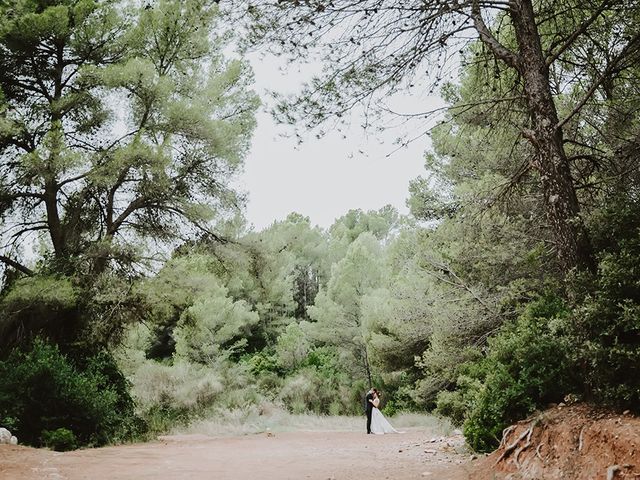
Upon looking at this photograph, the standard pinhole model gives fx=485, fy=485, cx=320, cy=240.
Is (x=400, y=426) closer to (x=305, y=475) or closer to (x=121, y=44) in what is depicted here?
(x=305, y=475)

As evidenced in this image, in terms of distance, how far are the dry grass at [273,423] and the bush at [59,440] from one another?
601cm

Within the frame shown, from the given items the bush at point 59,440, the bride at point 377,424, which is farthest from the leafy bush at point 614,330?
the bride at point 377,424

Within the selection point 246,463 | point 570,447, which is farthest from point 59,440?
point 570,447

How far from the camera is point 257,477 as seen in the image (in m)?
6.83

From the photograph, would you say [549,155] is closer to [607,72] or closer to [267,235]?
[607,72]

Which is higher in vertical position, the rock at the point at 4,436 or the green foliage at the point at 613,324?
the green foliage at the point at 613,324

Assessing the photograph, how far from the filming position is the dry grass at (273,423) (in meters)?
17.2

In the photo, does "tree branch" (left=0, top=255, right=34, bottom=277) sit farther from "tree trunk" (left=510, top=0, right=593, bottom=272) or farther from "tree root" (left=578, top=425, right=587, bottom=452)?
"tree root" (left=578, top=425, right=587, bottom=452)

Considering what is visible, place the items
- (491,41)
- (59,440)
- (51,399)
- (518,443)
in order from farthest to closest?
(51,399) < (59,440) < (491,41) < (518,443)

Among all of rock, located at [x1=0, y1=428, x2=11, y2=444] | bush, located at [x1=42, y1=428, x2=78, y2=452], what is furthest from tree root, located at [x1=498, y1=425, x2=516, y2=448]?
bush, located at [x1=42, y1=428, x2=78, y2=452]

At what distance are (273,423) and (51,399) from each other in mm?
9871

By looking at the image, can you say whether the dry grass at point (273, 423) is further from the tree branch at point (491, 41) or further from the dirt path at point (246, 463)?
the tree branch at point (491, 41)

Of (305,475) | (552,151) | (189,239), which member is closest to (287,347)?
(189,239)

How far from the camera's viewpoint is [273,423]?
19484mm
